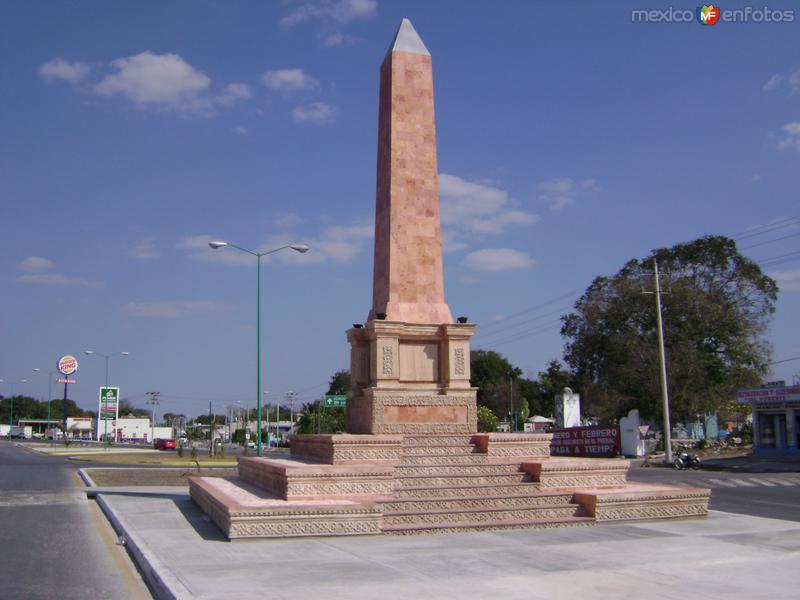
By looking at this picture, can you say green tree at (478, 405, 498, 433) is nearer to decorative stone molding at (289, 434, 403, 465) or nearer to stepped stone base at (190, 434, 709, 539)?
stepped stone base at (190, 434, 709, 539)

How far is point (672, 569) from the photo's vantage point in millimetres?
8062

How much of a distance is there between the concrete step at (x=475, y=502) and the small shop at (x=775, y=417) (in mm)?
29659

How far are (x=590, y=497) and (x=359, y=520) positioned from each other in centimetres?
378

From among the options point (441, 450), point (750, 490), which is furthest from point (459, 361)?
point (750, 490)

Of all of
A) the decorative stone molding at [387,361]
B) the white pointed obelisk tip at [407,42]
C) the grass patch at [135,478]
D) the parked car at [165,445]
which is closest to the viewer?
the decorative stone molding at [387,361]

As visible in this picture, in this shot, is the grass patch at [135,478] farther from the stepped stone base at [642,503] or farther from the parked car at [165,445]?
the parked car at [165,445]

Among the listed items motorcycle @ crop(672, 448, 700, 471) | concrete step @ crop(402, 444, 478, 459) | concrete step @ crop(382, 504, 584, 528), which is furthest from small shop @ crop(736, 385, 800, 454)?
concrete step @ crop(382, 504, 584, 528)

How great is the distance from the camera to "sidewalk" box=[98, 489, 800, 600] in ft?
23.0

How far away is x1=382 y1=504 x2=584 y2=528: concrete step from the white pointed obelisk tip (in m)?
10.1

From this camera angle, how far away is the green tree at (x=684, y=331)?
4366 cm

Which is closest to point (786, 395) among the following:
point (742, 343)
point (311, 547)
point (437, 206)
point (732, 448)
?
point (732, 448)

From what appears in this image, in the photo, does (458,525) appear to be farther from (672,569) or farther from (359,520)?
(672,569)

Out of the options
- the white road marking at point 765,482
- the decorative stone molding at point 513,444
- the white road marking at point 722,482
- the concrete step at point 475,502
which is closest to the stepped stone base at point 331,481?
the concrete step at point 475,502

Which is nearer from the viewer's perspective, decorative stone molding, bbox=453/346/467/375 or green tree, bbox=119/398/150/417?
decorative stone molding, bbox=453/346/467/375
